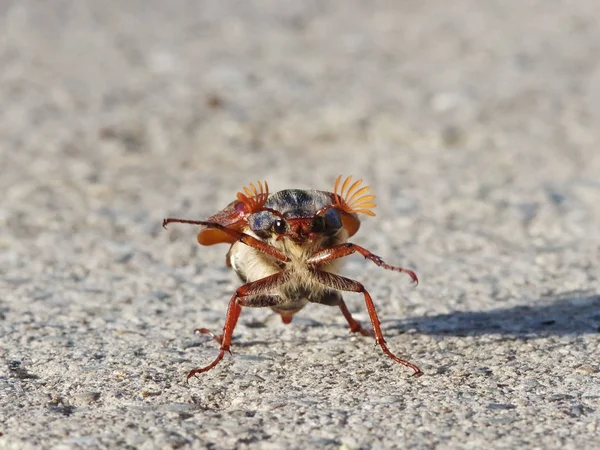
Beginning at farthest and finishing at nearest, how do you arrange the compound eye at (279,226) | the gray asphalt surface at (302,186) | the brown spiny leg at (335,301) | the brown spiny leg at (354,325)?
the brown spiny leg at (354,325)
the brown spiny leg at (335,301)
the compound eye at (279,226)
the gray asphalt surface at (302,186)

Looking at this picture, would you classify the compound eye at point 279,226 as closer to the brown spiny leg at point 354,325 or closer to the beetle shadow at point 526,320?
the brown spiny leg at point 354,325

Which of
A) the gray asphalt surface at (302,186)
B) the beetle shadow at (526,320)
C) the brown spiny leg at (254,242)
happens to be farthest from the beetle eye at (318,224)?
the beetle shadow at (526,320)

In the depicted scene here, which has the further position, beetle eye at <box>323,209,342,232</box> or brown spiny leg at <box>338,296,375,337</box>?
brown spiny leg at <box>338,296,375,337</box>

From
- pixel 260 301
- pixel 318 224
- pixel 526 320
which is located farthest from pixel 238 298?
pixel 526 320

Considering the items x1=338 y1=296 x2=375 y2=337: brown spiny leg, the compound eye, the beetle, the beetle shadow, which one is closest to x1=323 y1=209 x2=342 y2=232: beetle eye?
the beetle

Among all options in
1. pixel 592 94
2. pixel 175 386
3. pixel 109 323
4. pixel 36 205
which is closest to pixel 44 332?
pixel 109 323

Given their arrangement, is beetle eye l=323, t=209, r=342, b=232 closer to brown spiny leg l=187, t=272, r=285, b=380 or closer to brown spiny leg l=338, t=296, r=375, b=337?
brown spiny leg l=187, t=272, r=285, b=380

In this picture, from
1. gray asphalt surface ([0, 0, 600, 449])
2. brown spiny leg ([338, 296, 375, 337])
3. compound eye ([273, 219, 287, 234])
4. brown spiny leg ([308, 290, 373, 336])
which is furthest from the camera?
brown spiny leg ([338, 296, 375, 337])
